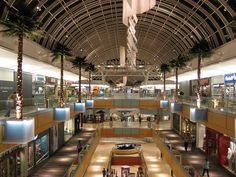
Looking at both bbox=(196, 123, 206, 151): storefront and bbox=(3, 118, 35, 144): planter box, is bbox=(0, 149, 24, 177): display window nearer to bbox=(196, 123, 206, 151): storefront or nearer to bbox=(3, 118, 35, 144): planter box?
bbox=(3, 118, 35, 144): planter box

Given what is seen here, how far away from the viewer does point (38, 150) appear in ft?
120

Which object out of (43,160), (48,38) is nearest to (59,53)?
(48,38)

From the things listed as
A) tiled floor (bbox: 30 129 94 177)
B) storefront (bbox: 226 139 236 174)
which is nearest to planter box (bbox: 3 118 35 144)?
tiled floor (bbox: 30 129 94 177)

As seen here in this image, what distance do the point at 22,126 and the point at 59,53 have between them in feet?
63.9

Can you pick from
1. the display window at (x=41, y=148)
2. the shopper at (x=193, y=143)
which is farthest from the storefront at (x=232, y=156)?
the display window at (x=41, y=148)

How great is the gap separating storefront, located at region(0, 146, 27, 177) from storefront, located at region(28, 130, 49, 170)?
8.17 ft

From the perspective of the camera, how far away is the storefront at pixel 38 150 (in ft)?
110

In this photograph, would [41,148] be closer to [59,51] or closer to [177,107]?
[59,51]

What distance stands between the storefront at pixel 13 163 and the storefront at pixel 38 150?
249cm

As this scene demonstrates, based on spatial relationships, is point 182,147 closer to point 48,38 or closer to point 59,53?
point 59,53

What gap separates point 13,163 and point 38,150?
8.15 m

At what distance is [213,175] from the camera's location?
28.5 meters

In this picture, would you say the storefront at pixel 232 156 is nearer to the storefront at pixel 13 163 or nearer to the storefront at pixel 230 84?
the storefront at pixel 230 84

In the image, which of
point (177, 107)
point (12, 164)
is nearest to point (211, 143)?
point (177, 107)
